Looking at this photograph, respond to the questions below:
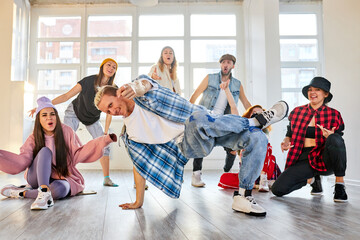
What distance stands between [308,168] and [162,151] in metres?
1.37

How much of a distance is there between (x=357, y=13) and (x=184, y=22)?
147 inches

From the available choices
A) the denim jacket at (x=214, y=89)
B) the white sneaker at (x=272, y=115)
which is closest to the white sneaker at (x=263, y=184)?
the denim jacket at (x=214, y=89)

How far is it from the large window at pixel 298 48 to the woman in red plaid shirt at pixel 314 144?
4025 mm

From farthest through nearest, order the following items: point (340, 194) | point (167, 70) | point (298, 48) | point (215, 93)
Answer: point (298, 48) < point (215, 93) < point (167, 70) < point (340, 194)

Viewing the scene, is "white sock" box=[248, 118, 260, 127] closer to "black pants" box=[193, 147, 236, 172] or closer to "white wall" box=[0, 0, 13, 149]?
"black pants" box=[193, 147, 236, 172]

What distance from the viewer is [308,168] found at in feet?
9.48

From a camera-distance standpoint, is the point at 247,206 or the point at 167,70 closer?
the point at 247,206

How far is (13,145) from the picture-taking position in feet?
19.2

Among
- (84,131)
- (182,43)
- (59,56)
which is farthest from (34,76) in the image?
(182,43)

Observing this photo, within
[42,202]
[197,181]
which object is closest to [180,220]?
[42,202]

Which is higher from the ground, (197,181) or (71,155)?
(71,155)

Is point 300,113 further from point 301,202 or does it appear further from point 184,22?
point 184,22

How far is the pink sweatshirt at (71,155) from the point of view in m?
2.54

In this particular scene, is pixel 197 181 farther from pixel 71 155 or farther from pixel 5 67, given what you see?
pixel 5 67
